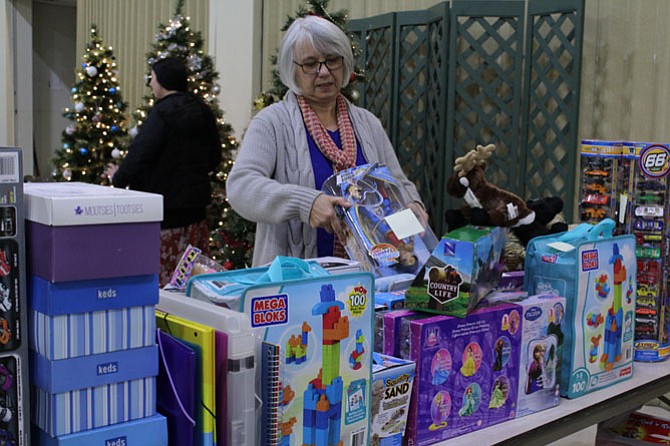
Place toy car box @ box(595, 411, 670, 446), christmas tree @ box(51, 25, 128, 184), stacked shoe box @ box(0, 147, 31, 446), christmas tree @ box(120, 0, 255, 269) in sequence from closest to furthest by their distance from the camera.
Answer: stacked shoe box @ box(0, 147, 31, 446) < toy car box @ box(595, 411, 670, 446) < christmas tree @ box(120, 0, 255, 269) < christmas tree @ box(51, 25, 128, 184)

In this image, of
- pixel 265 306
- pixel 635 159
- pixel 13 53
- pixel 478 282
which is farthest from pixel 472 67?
pixel 13 53

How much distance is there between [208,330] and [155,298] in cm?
8

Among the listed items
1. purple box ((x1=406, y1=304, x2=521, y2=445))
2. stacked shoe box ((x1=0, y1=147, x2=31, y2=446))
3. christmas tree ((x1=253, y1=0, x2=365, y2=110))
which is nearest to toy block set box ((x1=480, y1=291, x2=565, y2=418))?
purple box ((x1=406, y1=304, x2=521, y2=445))

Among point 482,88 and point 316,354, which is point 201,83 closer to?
point 482,88

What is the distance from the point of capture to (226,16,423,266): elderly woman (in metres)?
2.00

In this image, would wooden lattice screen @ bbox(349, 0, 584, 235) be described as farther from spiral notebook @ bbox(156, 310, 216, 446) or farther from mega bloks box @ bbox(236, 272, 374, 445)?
spiral notebook @ bbox(156, 310, 216, 446)

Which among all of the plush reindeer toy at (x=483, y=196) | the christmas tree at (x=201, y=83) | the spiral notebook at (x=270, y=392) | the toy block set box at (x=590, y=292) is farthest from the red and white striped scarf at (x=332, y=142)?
the christmas tree at (x=201, y=83)

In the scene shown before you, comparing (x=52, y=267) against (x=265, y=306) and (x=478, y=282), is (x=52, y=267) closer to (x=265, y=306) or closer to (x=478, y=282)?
(x=265, y=306)

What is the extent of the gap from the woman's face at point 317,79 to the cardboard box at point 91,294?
116 centimetres

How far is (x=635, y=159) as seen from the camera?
1.88 metres

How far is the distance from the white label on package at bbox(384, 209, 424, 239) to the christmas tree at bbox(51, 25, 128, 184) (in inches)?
200

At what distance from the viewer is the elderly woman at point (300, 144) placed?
78.8 inches

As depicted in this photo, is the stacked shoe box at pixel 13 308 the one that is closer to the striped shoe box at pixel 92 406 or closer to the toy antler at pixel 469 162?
the striped shoe box at pixel 92 406

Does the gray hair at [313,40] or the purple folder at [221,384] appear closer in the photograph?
Answer: the purple folder at [221,384]
